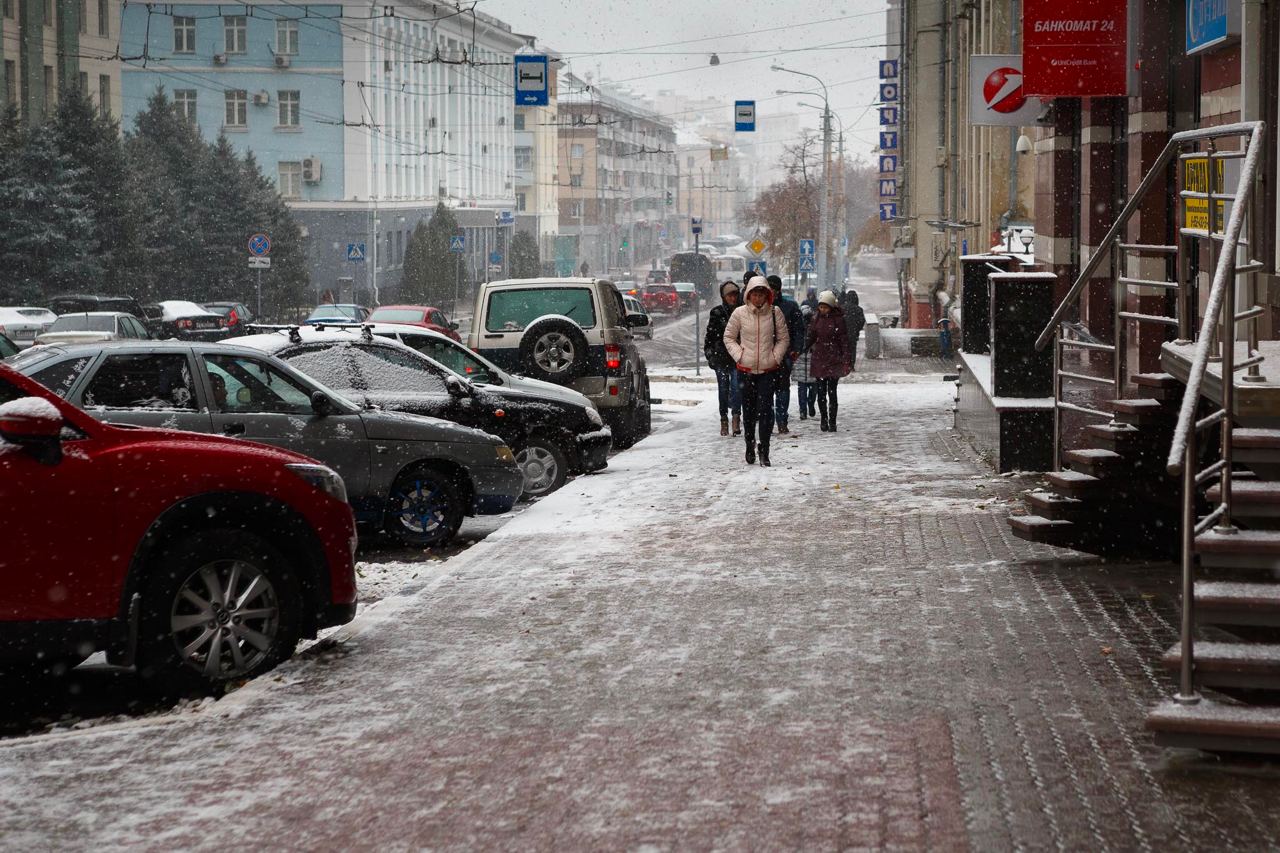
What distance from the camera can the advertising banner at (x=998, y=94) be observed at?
20.9 m

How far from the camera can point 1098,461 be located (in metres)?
8.84

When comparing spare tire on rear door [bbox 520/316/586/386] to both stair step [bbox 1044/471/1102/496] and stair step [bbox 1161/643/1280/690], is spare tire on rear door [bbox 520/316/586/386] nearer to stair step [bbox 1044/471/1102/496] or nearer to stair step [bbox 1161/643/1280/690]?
stair step [bbox 1044/471/1102/496]

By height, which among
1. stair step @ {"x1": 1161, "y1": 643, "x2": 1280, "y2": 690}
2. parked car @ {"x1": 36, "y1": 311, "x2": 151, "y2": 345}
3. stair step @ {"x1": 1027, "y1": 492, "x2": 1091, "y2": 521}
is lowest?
stair step @ {"x1": 1161, "y1": 643, "x2": 1280, "y2": 690}

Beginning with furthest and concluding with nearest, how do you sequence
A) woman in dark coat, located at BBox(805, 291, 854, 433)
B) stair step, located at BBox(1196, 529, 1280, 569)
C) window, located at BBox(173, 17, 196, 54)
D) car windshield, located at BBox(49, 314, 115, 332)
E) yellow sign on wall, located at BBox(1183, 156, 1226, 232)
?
window, located at BBox(173, 17, 196, 54)
car windshield, located at BBox(49, 314, 115, 332)
woman in dark coat, located at BBox(805, 291, 854, 433)
yellow sign on wall, located at BBox(1183, 156, 1226, 232)
stair step, located at BBox(1196, 529, 1280, 569)

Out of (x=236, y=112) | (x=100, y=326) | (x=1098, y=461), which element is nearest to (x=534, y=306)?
(x=1098, y=461)

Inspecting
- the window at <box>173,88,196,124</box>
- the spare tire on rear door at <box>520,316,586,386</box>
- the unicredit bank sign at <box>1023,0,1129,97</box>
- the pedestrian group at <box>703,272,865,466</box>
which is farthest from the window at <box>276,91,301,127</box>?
the unicredit bank sign at <box>1023,0,1129,97</box>

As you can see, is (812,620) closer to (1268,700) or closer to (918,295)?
(1268,700)

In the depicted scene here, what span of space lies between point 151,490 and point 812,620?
3073 mm

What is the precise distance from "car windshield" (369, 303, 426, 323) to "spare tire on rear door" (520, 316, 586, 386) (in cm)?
1804

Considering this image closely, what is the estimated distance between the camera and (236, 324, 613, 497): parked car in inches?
535

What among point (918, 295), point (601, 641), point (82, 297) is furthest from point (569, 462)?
point (918, 295)

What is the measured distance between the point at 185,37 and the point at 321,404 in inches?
2755

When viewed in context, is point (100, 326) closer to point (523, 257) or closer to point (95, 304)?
point (95, 304)

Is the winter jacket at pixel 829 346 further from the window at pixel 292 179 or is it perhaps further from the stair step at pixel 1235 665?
the window at pixel 292 179
